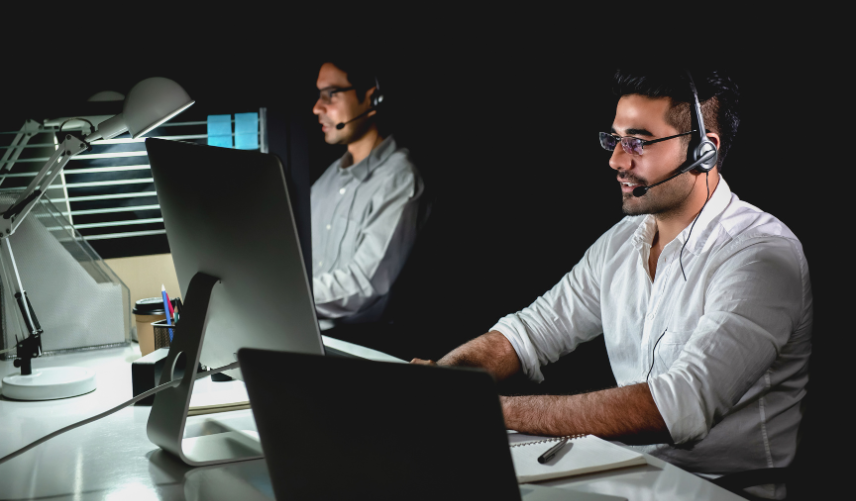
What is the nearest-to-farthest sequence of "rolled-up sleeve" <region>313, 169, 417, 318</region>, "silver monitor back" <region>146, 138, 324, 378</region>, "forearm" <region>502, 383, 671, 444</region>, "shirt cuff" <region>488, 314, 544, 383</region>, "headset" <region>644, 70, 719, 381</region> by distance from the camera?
"silver monitor back" <region>146, 138, 324, 378</region>
"forearm" <region>502, 383, 671, 444</region>
"headset" <region>644, 70, 719, 381</region>
"shirt cuff" <region>488, 314, 544, 383</region>
"rolled-up sleeve" <region>313, 169, 417, 318</region>

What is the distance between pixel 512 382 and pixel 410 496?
54.5 inches

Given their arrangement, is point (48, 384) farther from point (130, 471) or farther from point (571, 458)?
point (571, 458)

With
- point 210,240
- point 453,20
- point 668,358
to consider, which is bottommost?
point 668,358

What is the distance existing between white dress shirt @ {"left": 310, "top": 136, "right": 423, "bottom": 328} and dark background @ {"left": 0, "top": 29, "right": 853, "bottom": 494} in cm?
11

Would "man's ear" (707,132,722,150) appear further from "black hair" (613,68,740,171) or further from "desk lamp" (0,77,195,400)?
"desk lamp" (0,77,195,400)

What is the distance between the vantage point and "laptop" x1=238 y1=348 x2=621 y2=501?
558 millimetres

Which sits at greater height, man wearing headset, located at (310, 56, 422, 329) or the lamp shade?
the lamp shade

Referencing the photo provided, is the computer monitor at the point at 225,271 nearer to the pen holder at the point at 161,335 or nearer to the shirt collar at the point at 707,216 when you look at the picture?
the pen holder at the point at 161,335

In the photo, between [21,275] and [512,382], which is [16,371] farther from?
[512,382]

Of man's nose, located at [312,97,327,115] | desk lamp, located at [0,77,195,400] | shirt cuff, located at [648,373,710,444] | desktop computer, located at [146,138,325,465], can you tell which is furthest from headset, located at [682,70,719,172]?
man's nose, located at [312,97,327,115]

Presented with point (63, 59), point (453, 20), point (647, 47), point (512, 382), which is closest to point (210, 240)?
point (512, 382)

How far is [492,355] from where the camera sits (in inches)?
69.2

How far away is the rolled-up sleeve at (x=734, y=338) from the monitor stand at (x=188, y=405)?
726 millimetres

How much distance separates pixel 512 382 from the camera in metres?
1.96
